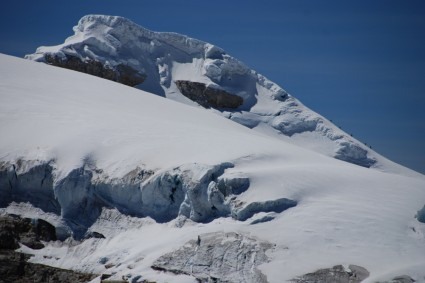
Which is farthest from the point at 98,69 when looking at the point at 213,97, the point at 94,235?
the point at 94,235

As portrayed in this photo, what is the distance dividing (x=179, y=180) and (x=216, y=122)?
19.3 m

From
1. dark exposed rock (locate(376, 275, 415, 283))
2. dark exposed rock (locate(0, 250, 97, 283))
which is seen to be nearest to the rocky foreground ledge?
dark exposed rock (locate(0, 250, 97, 283))

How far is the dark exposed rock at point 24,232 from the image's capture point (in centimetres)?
3022

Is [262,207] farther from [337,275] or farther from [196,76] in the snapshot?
[196,76]

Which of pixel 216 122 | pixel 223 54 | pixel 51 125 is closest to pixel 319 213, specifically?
pixel 51 125

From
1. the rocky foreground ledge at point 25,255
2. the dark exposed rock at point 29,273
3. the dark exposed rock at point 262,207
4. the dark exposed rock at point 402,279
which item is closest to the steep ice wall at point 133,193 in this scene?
the dark exposed rock at point 262,207

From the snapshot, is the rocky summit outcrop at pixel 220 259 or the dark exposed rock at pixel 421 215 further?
the dark exposed rock at pixel 421 215

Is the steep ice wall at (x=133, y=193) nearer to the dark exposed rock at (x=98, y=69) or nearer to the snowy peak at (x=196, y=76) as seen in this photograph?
the snowy peak at (x=196, y=76)

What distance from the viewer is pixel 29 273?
94.0ft

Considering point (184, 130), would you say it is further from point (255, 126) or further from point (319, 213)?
point (255, 126)

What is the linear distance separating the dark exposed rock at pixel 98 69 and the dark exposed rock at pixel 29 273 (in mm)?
43255

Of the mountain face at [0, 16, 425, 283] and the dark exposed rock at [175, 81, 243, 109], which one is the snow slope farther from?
the dark exposed rock at [175, 81, 243, 109]

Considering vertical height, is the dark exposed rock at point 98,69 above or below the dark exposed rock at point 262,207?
above

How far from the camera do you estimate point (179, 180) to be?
103ft
